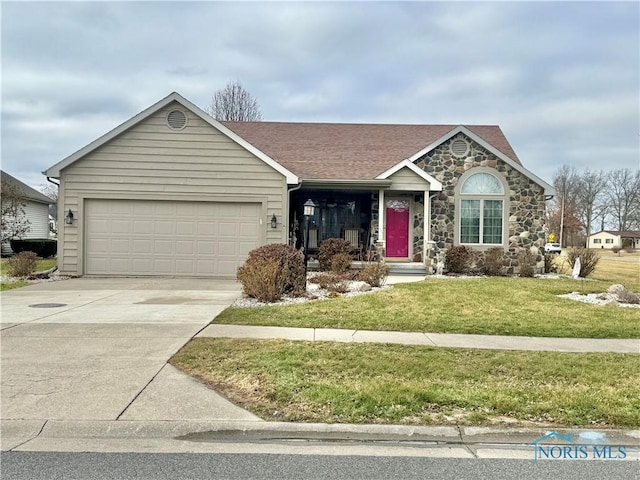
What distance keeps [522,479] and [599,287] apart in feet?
40.1

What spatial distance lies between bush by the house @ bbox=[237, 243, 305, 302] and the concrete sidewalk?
2.44 meters

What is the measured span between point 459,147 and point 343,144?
504 centimetres

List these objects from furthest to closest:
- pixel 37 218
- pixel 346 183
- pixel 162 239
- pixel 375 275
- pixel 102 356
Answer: pixel 37 218 → pixel 346 183 → pixel 162 239 → pixel 375 275 → pixel 102 356

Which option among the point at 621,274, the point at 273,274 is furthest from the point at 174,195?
the point at 621,274

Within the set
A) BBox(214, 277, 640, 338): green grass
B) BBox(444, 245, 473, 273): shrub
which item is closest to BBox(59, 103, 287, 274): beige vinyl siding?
BBox(214, 277, 640, 338): green grass

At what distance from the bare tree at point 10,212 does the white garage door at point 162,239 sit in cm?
1014

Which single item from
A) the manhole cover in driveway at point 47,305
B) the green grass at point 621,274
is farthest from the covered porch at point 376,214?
the manhole cover in driveway at point 47,305

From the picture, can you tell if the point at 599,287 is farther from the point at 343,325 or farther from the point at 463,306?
the point at 343,325

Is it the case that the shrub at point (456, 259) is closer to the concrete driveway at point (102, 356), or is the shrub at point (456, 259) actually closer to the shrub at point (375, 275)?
the shrub at point (375, 275)

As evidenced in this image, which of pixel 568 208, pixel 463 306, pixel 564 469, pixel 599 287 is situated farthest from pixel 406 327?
pixel 568 208

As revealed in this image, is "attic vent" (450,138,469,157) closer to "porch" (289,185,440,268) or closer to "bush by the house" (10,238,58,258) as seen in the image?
"porch" (289,185,440,268)

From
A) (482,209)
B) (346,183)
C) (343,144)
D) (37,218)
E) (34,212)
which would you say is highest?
(343,144)

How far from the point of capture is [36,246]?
84.3 feet

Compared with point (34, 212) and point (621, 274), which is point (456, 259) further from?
point (34, 212)
